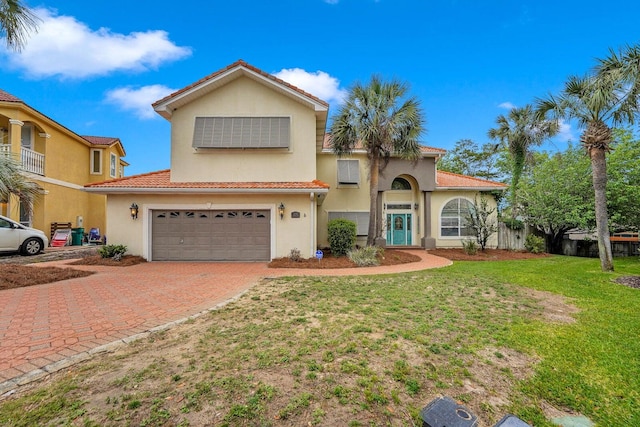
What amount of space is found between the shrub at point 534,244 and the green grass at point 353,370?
1221 cm

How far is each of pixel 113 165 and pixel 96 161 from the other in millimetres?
1256

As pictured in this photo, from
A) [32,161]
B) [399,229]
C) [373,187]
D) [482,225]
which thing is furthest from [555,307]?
[32,161]

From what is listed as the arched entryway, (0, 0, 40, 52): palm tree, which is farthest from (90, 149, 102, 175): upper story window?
the arched entryway

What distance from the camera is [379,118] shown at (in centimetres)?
1328

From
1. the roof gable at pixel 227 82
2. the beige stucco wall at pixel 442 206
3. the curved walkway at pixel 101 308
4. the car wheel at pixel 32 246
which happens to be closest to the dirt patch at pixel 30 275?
the curved walkway at pixel 101 308

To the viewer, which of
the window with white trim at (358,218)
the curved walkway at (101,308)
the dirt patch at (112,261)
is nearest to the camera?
the curved walkway at (101,308)

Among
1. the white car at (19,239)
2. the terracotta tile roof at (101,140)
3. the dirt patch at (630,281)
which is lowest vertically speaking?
the dirt patch at (630,281)

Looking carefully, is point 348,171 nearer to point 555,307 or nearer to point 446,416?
point 555,307

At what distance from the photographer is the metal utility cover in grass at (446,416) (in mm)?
1915

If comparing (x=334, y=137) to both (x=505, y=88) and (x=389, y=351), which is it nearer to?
(x=389, y=351)

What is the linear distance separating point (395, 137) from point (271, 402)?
1275 cm

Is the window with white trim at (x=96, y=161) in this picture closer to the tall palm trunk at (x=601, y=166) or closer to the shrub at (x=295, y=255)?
the shrub at (x=295, y=255)

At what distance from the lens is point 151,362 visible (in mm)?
3619

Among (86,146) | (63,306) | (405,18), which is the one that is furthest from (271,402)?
(86,146)
